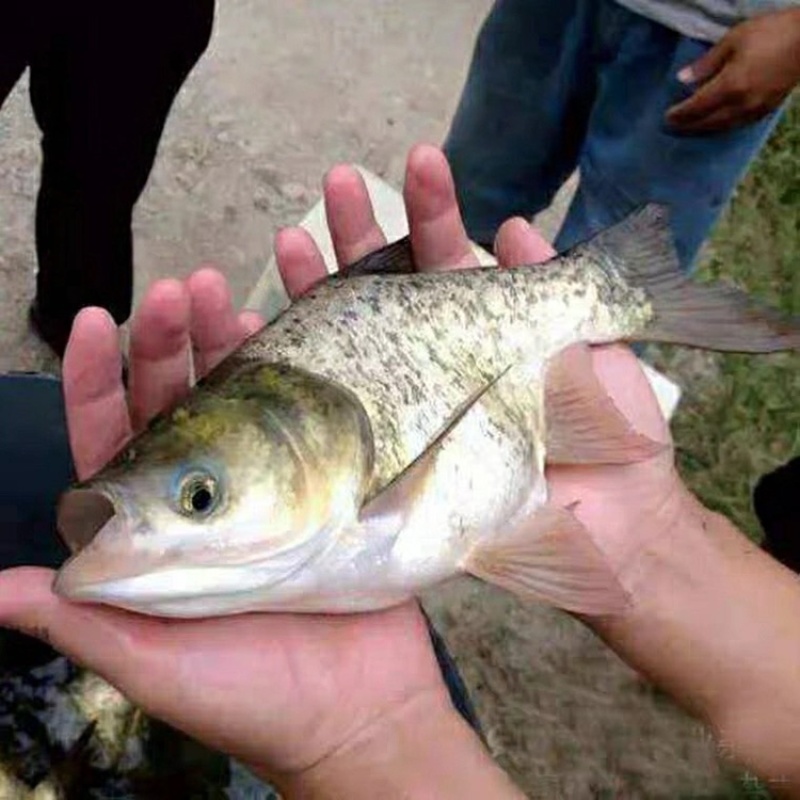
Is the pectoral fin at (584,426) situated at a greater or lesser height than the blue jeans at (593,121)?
lesser

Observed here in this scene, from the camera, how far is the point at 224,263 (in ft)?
10.7

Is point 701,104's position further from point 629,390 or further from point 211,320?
point 211,320

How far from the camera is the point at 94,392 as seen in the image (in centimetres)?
164

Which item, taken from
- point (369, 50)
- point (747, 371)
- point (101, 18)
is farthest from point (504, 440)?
point (369, 50)

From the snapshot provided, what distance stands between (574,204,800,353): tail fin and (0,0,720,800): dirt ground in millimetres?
941

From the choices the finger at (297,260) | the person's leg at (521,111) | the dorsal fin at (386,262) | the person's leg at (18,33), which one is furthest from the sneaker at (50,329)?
the dorsal fin at (386,262)

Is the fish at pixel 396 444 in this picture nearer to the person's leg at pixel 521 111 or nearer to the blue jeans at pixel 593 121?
the blue jeans at pixel 593 121

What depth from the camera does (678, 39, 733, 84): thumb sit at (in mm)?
2381

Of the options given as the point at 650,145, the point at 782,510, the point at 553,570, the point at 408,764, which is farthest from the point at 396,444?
the point at 782,510

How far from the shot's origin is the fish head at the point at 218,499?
1415 millimetres

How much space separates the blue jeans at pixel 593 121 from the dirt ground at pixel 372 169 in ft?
2.13

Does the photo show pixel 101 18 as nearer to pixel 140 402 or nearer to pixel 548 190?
pixel 140 402

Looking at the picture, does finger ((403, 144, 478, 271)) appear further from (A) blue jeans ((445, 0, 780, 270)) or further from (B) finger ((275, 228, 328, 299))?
(A) blue jeans ((445, 0, 780, 270))

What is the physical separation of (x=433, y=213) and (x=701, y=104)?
643 millimetres
